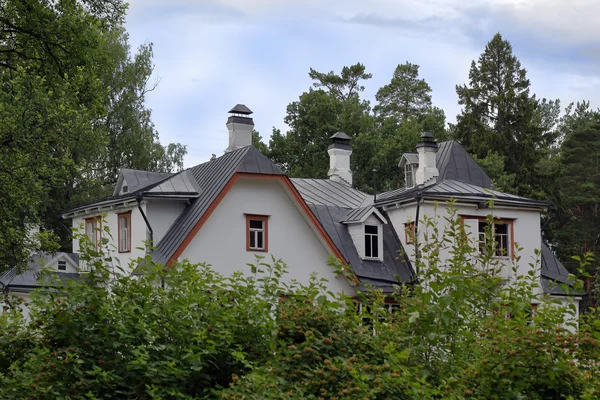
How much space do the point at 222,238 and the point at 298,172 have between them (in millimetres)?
20180

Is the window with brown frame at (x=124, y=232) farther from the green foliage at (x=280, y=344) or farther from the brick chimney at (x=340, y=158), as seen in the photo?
the green foliage at (x=280, y=344)

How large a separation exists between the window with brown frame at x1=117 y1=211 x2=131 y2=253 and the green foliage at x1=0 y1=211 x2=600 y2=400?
1823 centimetres

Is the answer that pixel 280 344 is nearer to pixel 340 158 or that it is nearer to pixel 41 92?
pixel 41 92

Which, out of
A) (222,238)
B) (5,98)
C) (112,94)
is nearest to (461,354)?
(5,98)

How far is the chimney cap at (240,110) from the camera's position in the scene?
28.5 metres

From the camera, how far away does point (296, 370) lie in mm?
6543

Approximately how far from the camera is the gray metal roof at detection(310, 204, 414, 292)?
87.3 feet

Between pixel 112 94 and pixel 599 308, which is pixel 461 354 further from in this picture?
pixel 112 94

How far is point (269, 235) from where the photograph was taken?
25156 millimetres

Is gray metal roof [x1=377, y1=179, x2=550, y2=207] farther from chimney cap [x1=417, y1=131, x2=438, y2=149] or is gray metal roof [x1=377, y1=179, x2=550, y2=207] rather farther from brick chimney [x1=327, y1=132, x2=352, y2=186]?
brick chimney [x1=327, y1=132, x2=352, y2=186]

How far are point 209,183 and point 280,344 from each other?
Answer: 18.7m

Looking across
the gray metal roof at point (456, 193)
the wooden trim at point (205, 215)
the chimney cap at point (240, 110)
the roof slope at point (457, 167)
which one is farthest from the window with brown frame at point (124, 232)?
the roof slope at point (457, 167)

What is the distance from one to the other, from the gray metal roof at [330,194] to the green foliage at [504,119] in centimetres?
1798

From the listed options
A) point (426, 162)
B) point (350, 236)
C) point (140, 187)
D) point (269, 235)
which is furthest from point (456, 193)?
point (140, 187)
